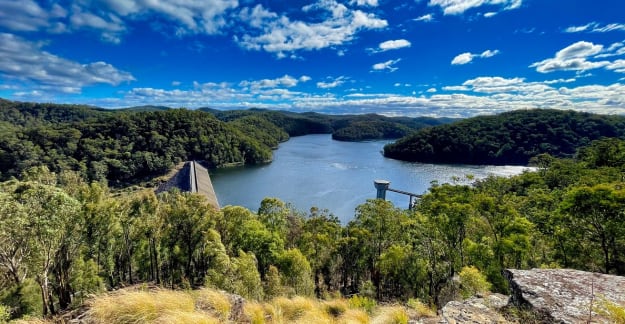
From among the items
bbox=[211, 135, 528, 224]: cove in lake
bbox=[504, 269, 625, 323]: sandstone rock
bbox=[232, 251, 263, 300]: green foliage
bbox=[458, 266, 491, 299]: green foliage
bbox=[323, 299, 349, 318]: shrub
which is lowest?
bbox=[211, 135, 528, 224]: cove in lake

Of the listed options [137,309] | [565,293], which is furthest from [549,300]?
[137,309]

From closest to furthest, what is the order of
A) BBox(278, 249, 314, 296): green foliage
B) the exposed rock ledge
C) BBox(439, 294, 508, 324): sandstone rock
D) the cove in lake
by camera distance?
the exposed rock ledge, BBox(439, 294, 508, 324): sandstone rock, BBox(278, 249, 314, 296): green foliage, the cove in lake

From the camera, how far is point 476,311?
5.67 metres

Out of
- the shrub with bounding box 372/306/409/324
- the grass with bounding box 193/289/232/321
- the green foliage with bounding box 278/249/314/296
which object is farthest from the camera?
the green foliage with bounding box 278/249/314/296

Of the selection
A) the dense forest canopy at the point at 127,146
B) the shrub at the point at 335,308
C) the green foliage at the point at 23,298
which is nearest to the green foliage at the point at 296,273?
the shrub at the point at 335,308

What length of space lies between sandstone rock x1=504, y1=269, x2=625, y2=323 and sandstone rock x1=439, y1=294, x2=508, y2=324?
1.32 feet

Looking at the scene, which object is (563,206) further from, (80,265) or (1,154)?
(1,154)

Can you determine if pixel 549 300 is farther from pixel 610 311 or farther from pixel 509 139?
pixel 509 139

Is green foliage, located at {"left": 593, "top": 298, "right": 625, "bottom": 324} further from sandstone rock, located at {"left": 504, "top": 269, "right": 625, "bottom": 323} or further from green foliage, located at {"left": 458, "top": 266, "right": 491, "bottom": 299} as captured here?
green foliage, located at {"left": 458, "top": 266, "right": 491, "bottom": 299}

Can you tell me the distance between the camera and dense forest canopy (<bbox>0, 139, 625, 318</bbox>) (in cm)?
1132

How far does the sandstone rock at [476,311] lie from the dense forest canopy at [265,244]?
944 centimetres

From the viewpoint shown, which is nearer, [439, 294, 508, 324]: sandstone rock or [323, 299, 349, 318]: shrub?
[439, 294, 508, 324]: sandstone rock

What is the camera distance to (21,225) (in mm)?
9469

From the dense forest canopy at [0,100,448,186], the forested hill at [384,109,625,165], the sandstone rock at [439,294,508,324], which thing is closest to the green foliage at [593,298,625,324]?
the sandstone rock at [439,294,508,324]
